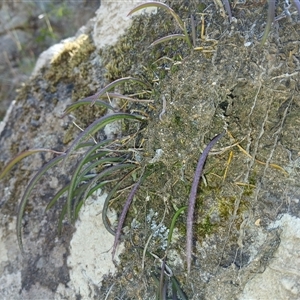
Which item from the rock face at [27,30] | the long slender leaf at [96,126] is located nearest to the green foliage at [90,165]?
the long slender leaf at [96,126]

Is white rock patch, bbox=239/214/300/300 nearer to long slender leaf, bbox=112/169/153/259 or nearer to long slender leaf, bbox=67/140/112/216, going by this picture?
long slender leaf, bbox=112/169/153/259

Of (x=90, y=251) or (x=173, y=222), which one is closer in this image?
(x=173, y=222)

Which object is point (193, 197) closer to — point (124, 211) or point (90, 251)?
point (124, 211)

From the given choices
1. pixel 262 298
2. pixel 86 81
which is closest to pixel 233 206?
pixel 262 298

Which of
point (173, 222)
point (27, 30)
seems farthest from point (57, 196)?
point (27, 30)

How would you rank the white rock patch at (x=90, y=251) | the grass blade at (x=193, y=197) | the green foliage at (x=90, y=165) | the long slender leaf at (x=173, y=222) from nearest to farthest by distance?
the grass blade at (x=193, y=197), the long slender leaf at (x=173, y=222), the green foliage at (x=90, y=165), the white rock patch at (x=90, y=251)

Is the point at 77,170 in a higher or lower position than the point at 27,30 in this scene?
higher

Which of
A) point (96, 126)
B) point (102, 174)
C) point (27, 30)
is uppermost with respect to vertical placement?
point (96, 126)

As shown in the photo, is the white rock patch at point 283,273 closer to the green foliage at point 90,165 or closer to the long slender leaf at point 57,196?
the green foliage at point 90,165
